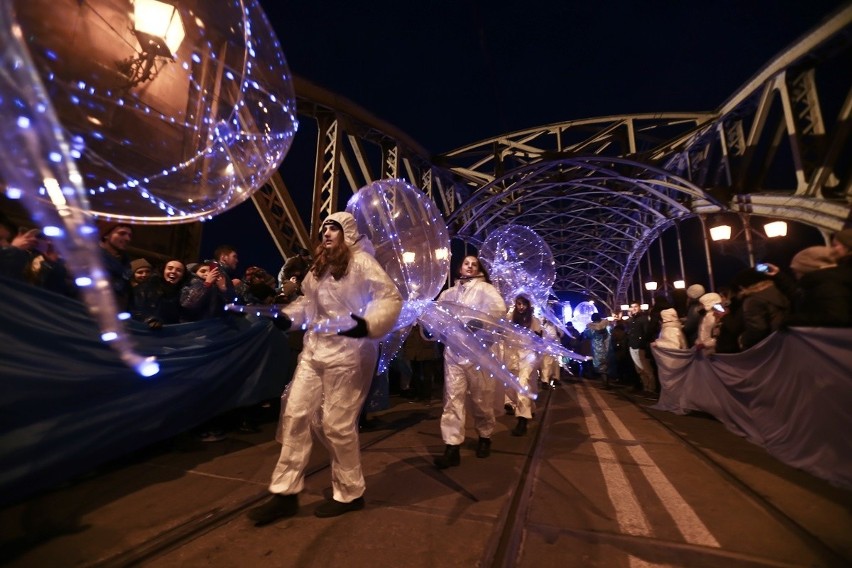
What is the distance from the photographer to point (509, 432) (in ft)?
15.8

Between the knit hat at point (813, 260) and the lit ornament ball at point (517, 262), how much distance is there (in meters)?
3.67

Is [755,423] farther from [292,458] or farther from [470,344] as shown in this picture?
[292,458]

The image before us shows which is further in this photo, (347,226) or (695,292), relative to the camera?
(695,292)

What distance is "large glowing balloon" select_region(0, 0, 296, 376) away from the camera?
2.58 ft

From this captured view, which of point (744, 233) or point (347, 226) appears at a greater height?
point (744, 233)

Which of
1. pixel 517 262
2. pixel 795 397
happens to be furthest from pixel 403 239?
pixel 517 262

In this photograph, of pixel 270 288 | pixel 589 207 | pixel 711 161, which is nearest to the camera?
pixel 270 288

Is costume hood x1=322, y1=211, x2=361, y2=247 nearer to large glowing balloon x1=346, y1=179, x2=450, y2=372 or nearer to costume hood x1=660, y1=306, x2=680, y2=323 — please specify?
large glowing balloon x1=346, y1=179, x2=450, y2=372

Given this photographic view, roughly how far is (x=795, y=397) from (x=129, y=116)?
5.11 metres

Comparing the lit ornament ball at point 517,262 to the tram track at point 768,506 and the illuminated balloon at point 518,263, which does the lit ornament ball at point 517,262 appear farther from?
the tram track at point 768,506

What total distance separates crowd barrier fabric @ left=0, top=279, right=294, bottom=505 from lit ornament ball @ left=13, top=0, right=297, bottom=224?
64.0 inches

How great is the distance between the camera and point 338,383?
237cm

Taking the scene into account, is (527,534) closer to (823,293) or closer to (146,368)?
(146,368)

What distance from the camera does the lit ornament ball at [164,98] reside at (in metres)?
1.22
